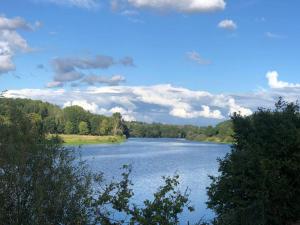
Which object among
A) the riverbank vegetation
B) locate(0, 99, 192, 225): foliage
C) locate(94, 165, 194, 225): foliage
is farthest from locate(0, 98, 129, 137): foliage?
locate(94, 165, 194, 225): foliage

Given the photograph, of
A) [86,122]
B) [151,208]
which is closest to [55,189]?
[151,208]

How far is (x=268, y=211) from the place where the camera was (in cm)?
2155

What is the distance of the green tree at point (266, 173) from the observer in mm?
21500

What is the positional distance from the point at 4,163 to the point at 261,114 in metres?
16.7

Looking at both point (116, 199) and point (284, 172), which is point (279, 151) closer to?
point (284, 172)

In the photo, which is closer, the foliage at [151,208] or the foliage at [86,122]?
the foliage at [151,208]

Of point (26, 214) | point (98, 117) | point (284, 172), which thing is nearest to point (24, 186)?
point (26, 214)

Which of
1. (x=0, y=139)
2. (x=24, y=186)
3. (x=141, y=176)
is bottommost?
(x=141, y=176)

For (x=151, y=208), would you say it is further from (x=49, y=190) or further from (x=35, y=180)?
(x=35, y=180)

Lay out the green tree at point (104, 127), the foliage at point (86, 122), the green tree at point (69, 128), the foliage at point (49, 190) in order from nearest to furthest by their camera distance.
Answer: the foliage at point (49, 190) → the green tree at point (69, 128) → the foliage at point (86, 122) → the green tree at point (104, 127)

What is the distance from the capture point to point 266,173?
21234 mm

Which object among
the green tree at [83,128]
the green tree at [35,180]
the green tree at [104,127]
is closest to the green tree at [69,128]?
the green tree at [83,128]

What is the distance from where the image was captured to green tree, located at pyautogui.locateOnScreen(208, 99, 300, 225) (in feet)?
70.5

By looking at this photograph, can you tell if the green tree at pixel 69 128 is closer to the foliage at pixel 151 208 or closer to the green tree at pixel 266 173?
the green tree at pixel 266 173
